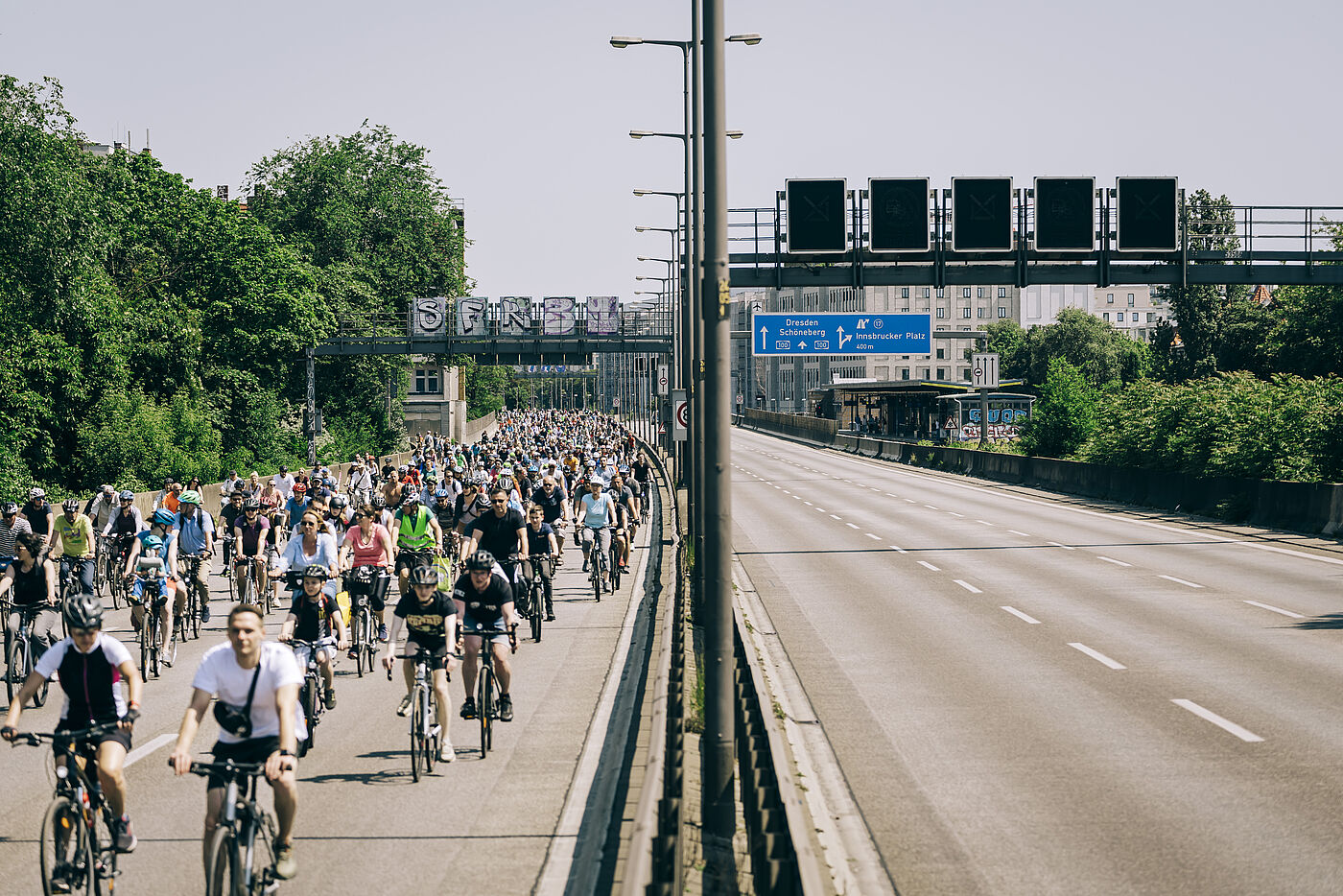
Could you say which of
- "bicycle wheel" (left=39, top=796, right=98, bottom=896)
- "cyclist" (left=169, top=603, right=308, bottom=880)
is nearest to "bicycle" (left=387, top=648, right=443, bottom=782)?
"cyclist" (left=169, top=603, right=308, bottom=880)

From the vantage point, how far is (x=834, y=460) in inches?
3130

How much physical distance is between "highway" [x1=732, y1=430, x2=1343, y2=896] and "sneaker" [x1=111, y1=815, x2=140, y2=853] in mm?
4045

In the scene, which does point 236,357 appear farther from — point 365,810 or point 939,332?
point 939,332

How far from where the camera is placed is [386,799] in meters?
9.53

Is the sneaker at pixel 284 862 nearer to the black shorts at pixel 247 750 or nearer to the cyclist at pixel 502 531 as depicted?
the black shorts at pixel 247 750

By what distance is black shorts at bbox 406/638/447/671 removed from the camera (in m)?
10.5

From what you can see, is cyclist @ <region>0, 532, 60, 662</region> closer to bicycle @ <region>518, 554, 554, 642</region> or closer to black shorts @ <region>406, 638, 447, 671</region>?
black shorts @ <region>406, 638, 447, 671</region>

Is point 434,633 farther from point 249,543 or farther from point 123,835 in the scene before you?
point 249,543

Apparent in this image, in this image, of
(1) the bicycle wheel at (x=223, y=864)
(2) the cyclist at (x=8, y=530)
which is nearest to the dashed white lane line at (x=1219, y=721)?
(1) the bicycle wheel at (x=223, y=864)

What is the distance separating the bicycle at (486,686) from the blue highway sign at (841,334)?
93.6ft

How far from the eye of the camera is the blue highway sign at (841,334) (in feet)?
131

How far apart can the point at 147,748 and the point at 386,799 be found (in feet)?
9.27

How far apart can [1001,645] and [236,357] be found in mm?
48624

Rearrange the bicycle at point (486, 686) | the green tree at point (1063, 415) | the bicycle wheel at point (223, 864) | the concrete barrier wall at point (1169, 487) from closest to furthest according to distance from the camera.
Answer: the bicycle wheel at point (223, 864) → the bicycle at point (486, 686) → the concrete barrier wall at point (1169, 487) → the green tree at point (1063, 415)
